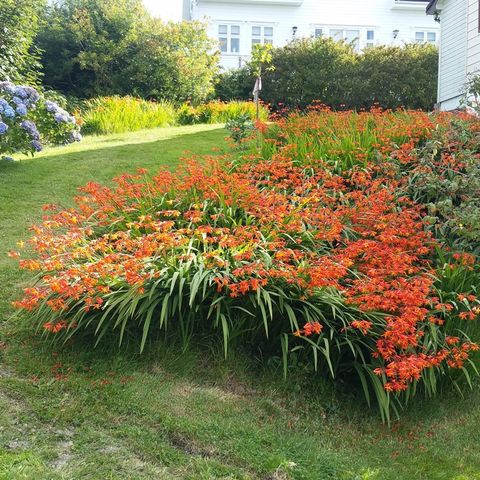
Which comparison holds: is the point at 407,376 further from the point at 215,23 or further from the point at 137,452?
the point at 215,23

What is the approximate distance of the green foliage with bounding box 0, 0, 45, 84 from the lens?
9734 mm

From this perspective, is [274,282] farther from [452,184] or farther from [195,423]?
[452,184]

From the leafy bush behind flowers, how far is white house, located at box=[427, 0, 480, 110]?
360 inches

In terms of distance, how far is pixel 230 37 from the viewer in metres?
24.1

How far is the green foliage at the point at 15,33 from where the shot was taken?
31.9 feet

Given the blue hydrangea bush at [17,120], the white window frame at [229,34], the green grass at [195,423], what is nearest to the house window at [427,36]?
the white window frame at [229,34]

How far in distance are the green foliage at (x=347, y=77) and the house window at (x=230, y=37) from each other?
6.06 meters

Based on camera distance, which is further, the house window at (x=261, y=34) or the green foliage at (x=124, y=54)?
the house window at (x=261, y=34)

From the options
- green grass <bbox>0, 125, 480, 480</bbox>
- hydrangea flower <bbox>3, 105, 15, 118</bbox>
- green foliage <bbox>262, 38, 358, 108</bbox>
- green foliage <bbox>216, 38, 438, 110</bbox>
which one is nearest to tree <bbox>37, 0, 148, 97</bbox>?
green foliage <bbox>216, 38, 438, 110</bbox>

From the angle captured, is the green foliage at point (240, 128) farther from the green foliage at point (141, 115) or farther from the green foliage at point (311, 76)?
the green foliage at point (311, 76)

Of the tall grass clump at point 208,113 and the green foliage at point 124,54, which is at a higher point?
the green foliage at point 124,54

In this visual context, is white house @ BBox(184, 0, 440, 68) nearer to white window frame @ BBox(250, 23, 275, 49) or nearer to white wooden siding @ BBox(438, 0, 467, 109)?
white window frame @ BBox(250, 23, 275, 49)

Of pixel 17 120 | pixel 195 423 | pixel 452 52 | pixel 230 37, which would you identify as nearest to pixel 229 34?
pixel 230 37

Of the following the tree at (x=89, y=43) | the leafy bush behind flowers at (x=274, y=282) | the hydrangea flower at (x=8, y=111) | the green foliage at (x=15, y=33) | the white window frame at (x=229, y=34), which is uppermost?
the white window frame at (x=229, y=34)
